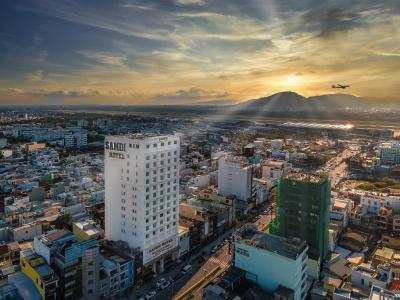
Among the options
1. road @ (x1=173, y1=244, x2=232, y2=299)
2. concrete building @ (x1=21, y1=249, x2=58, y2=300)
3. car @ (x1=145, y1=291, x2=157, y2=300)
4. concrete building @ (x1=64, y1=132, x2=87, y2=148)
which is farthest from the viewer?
concrete building @ (x1=64, y1=132, x2=87, y2=148)

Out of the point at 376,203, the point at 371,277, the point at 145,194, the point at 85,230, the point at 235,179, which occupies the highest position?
the point at 145,194

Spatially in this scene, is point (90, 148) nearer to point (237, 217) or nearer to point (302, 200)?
point (237, 217)

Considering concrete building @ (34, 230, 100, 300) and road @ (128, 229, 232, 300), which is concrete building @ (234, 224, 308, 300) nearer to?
road @ (128, 229, 232, 300)

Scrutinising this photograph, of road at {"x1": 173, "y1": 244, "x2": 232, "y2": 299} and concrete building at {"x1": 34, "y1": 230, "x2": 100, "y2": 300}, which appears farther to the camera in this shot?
road at {"x1": 173, "y1": 244, "x2": 232, "y2": 299}

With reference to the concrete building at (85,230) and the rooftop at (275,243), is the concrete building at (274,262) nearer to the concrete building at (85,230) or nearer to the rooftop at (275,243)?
the rooftop at (275,243)

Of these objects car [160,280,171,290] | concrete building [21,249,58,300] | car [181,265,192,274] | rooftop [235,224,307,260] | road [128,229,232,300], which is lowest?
road [128,229,232,300]

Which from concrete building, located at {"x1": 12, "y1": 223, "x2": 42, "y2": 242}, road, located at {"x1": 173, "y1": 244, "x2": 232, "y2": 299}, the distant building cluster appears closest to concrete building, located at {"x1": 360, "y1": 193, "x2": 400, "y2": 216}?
the distant building cluster

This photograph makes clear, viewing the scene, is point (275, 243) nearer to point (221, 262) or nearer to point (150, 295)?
point (221, 262)

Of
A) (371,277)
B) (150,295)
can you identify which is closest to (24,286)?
(150,295)
